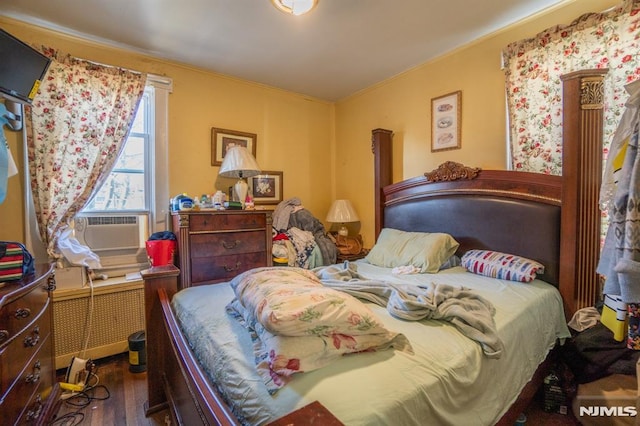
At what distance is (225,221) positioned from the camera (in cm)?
254

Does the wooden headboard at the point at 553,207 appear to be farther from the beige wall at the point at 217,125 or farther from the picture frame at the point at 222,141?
the picture frame at the point at 222,141

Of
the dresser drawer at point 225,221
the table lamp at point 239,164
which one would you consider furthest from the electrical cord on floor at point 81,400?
the table lamp at point 239,164

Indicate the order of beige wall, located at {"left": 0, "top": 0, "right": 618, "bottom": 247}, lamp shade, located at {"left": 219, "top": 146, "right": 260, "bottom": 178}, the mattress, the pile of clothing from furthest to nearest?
the pile of clothing < lamp shade, located at {"left": 219, "top": 146, "right": 260, "bottom": 178} < beige wall, located at {"left": 0, "top": 0, "right": 618, "bottom": 247} < the mattress

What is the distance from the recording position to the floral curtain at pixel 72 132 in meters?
2.14

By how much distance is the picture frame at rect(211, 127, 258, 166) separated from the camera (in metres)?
2.95

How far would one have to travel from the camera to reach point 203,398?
0.81 m

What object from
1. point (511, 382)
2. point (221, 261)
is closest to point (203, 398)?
point (511, 382)

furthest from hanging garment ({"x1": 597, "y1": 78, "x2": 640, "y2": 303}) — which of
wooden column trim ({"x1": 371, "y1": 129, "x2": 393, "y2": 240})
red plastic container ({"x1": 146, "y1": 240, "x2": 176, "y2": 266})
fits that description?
red plastic container ({"x1": 146, "y1": 240, "x2": 176, "y2": 266})

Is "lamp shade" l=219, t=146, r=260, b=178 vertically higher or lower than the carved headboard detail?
higher

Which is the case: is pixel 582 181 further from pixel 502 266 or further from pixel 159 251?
pixel 159 251

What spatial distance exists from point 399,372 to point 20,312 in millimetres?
1653

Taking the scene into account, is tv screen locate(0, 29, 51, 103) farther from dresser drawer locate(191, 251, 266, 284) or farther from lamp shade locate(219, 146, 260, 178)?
dresser drawer locate(191, 251, 266, 284)

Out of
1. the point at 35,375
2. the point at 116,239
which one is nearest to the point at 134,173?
the point at 116,239

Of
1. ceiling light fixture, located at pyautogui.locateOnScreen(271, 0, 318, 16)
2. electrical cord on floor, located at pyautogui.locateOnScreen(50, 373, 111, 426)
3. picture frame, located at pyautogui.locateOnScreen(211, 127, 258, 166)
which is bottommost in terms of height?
electrical cord on floor, located at pyautogui.locateOnScreen(50, 373, 111, 426)
